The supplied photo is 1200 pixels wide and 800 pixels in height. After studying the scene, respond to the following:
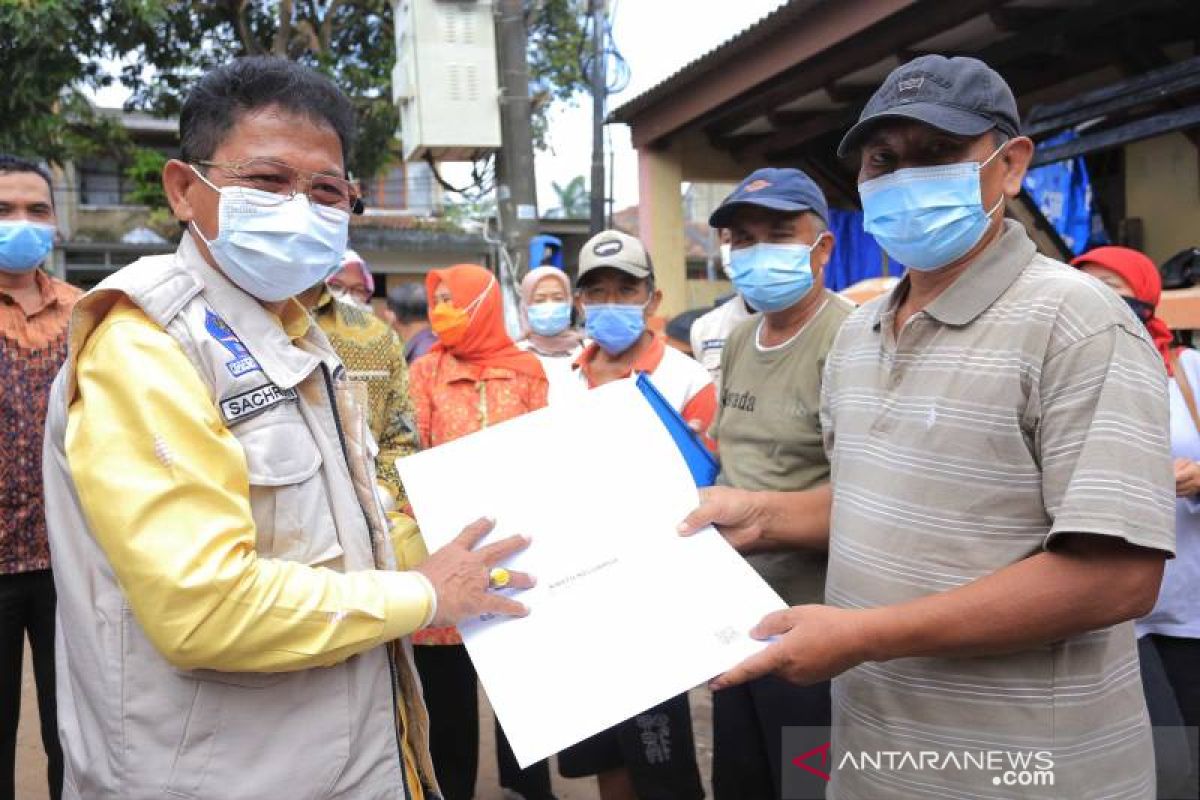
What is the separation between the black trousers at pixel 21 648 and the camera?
2717mm

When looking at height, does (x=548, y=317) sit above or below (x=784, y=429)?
above

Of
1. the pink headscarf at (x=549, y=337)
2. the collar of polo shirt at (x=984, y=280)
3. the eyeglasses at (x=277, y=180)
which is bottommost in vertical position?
the pink headscarf at (x=549, y=337)

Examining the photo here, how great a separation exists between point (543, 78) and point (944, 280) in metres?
13.9

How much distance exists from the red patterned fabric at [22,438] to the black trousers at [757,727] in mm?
2076

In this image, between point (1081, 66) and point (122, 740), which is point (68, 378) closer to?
point (122, 740)

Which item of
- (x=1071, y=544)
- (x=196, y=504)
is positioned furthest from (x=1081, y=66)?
(x=196, y=504)

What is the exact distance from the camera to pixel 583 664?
1555 mm

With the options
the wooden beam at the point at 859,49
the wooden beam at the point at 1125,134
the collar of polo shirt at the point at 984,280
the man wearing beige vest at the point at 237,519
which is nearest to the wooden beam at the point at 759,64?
the wooden beam at the point at 859,49

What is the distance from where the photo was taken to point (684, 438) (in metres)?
2.28

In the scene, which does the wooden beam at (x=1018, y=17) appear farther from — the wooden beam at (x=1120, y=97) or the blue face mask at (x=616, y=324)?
the blue face mask at (x=616, y=324)

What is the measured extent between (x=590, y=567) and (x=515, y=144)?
6.41 m

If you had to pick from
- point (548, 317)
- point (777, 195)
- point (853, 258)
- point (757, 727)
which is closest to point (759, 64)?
point (853, 258)

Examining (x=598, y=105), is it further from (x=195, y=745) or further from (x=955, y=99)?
(x=195, y=745)

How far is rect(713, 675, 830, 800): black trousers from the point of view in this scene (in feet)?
7.84
